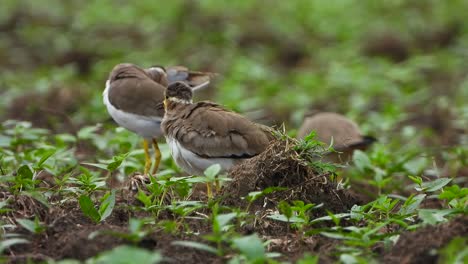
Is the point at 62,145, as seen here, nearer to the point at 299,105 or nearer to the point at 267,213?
the point at 267,213

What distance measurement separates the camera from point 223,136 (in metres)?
5.91

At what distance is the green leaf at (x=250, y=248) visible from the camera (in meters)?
3.84

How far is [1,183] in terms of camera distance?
5.27 meters

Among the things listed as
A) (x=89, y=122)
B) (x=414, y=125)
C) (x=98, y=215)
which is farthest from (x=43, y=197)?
(x=414, y=125)

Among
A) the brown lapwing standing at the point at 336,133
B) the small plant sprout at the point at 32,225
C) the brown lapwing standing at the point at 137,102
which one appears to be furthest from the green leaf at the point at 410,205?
the brown lapwing standing at the point at 137,102

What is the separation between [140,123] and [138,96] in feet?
0.73

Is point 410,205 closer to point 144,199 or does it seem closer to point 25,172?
point 144,199

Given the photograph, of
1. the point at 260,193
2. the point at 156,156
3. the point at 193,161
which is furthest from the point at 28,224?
the point at 156,156

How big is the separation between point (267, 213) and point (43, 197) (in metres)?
1.22

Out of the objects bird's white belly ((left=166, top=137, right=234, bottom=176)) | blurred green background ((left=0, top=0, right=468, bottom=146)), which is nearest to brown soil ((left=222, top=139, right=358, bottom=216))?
bird's white belly ((left=166, top=137, right=234, bottom=176))

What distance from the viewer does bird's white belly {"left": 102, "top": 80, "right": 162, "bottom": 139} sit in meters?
7.02

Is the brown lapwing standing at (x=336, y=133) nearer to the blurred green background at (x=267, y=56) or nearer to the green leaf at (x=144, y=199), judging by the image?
the blurred green background at (x=267, y=56)

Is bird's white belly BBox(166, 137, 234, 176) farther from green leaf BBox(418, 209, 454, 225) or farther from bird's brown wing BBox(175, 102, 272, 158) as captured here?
green leaf BBox(418, 209, 454, 225)

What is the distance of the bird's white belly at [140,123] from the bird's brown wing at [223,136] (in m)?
0.99
